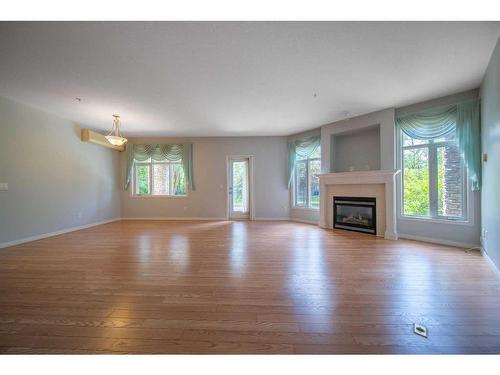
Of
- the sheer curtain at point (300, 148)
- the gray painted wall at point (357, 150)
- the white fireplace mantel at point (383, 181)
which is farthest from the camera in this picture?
the sheer curtain at point (300, 148)

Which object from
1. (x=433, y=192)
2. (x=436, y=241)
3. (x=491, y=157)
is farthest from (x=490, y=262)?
(x=433, y=192)

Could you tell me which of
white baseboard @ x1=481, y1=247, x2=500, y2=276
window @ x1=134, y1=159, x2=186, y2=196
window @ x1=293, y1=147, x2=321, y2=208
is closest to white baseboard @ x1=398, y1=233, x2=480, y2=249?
white baseboard @ x1=481, y1=247, x2=500, y2=276

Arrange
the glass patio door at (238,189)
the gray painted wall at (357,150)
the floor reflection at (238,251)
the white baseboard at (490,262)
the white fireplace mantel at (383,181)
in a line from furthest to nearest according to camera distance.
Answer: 1. the glass patio door at (238,189)
2. the gray painted wall at (357,150)
3. the white fireplace mantel at (383,181)
4. the floor reflection at (238,251)
5. the white baseboard at (490,262)

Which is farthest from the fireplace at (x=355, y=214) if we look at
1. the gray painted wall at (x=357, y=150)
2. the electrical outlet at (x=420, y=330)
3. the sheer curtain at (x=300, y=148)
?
the electrical outlet at (x=420, y=330)

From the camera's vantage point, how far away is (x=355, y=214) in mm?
5172

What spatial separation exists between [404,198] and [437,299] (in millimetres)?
3012

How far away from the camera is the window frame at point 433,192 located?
367 centimetres

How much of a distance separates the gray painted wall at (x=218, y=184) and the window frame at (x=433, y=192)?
3115mm

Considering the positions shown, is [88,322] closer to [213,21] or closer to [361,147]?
[213,21]

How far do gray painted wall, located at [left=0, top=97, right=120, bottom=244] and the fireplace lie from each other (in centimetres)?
652

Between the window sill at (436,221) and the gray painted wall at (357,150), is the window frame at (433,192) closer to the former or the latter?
the window sill at (436,221)

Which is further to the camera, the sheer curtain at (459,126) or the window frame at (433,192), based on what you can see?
the window frame at (433,192)
